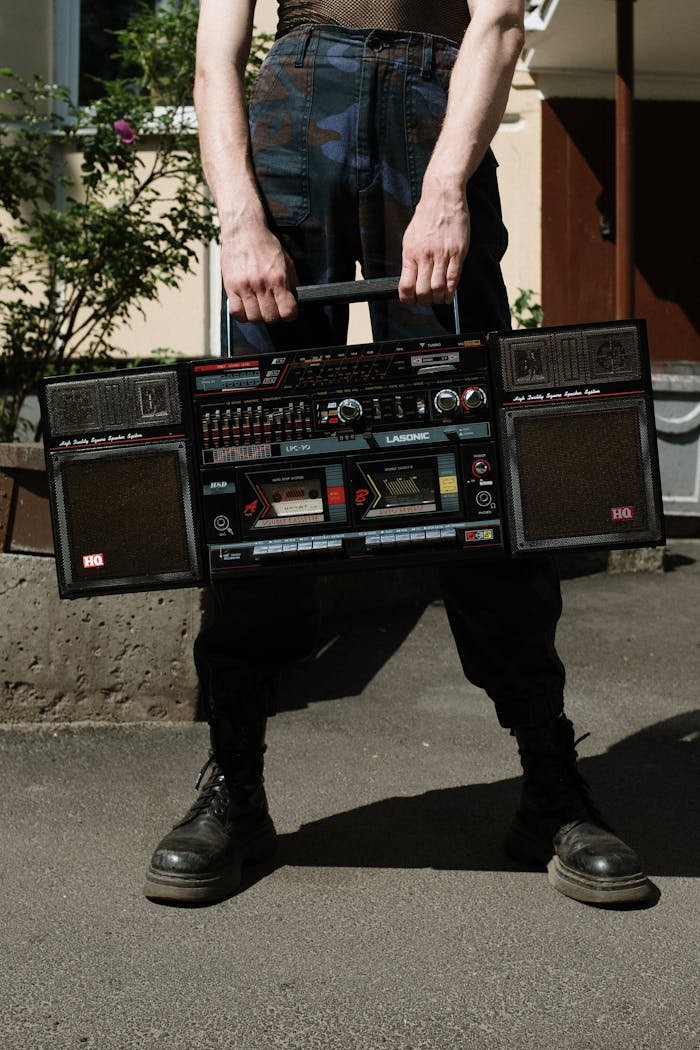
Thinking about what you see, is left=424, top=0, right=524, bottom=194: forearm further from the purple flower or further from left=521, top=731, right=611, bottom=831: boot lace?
the purple flower

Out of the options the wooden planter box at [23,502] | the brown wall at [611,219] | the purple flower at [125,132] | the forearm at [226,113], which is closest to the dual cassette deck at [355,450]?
the forearm at [226,113]

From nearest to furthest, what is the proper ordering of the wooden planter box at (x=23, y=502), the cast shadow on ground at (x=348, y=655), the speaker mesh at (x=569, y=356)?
1. the speaker mesh at (x=569, y=356)
2. the wooden planter box at (x=23, y=502)
3. the cast shadow on ground at (x=348, y=655)

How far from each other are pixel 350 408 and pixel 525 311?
15.9ft

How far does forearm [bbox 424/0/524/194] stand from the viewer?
6.43 ft

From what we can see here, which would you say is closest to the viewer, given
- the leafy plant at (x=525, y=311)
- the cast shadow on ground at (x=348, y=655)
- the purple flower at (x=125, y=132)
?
the cast shadow on ground at (x=348, y=655)

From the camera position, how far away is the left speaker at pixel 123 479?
6.47ft

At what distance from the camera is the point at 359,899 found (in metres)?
2.13

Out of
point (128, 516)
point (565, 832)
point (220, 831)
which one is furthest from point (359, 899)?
point (128, 516)

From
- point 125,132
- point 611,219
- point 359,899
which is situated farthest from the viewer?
point 611,219

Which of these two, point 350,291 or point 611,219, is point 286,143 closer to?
point 350,291

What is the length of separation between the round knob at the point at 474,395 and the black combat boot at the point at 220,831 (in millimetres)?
754

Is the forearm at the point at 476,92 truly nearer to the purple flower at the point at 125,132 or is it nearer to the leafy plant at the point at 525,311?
the purple flower at the point at 125,132

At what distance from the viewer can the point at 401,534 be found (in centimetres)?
195

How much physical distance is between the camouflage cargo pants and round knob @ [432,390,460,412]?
18cm
